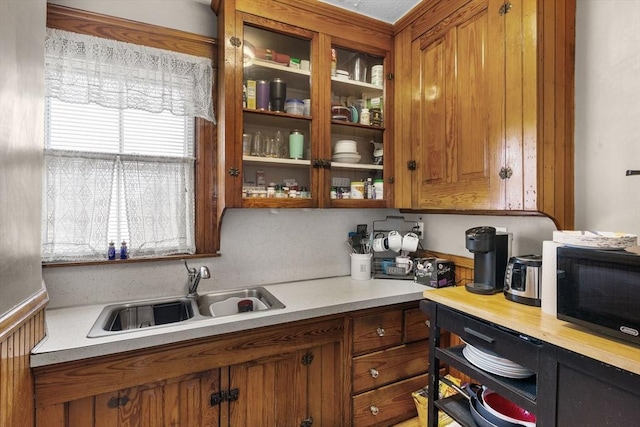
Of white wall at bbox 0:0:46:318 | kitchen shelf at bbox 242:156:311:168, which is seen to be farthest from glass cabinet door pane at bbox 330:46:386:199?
white wall at bbox 0:0:46:318

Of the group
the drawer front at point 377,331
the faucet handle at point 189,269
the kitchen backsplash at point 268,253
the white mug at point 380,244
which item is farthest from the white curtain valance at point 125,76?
the drawer front at point 377,331

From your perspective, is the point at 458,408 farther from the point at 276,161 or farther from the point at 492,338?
the point at 276,161

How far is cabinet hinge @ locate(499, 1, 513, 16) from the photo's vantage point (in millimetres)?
1370

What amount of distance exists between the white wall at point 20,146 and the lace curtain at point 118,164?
1.19ft

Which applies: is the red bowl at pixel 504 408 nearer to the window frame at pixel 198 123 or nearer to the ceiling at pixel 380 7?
the window frame at pixel 198 123

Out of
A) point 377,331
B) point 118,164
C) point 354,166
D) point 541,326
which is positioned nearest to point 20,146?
point 118,164

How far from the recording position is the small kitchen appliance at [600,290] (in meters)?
0.87

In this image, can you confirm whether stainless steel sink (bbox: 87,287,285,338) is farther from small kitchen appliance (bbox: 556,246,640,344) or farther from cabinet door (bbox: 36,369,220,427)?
small kitchen appliance (bbox: 556,246,640,344)

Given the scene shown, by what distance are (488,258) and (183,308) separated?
160cm

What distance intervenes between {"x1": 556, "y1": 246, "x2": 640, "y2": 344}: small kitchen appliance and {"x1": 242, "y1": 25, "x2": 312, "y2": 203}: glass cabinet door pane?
121 centimetres

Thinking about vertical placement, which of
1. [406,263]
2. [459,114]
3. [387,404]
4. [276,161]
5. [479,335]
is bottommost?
[387,404]

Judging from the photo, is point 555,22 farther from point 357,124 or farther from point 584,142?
point 357,124

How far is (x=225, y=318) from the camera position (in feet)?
4.42

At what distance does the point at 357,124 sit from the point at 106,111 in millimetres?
1371
